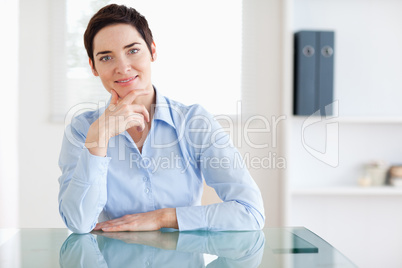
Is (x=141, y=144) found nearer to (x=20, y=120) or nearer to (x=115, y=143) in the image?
(x=115, y=143)

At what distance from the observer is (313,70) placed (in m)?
2.63

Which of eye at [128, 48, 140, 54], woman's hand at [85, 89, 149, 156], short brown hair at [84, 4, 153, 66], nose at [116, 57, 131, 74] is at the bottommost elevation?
woman's hand at [85, 89, 149, 156]

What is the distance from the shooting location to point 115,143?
4.97 feet

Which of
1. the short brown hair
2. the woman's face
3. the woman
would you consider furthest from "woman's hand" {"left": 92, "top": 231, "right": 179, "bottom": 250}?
the short brown hair

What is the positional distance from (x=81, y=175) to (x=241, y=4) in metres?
1.95

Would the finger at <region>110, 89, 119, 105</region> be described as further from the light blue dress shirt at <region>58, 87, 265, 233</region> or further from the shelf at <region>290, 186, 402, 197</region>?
the shelf at <region>290, 186, 402, 197</region>

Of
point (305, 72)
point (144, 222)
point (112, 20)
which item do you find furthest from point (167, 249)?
point (305, 72)

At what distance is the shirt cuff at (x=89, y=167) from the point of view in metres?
1.29

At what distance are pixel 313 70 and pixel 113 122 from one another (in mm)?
1626

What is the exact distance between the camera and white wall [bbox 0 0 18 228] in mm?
2686

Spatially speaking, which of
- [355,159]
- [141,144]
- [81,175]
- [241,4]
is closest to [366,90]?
[355,159]

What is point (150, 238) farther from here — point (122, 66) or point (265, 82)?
point (265, 82)

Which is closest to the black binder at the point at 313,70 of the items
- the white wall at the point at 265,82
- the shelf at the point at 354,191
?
the white wall at the point at 265,82

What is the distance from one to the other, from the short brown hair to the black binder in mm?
1352
